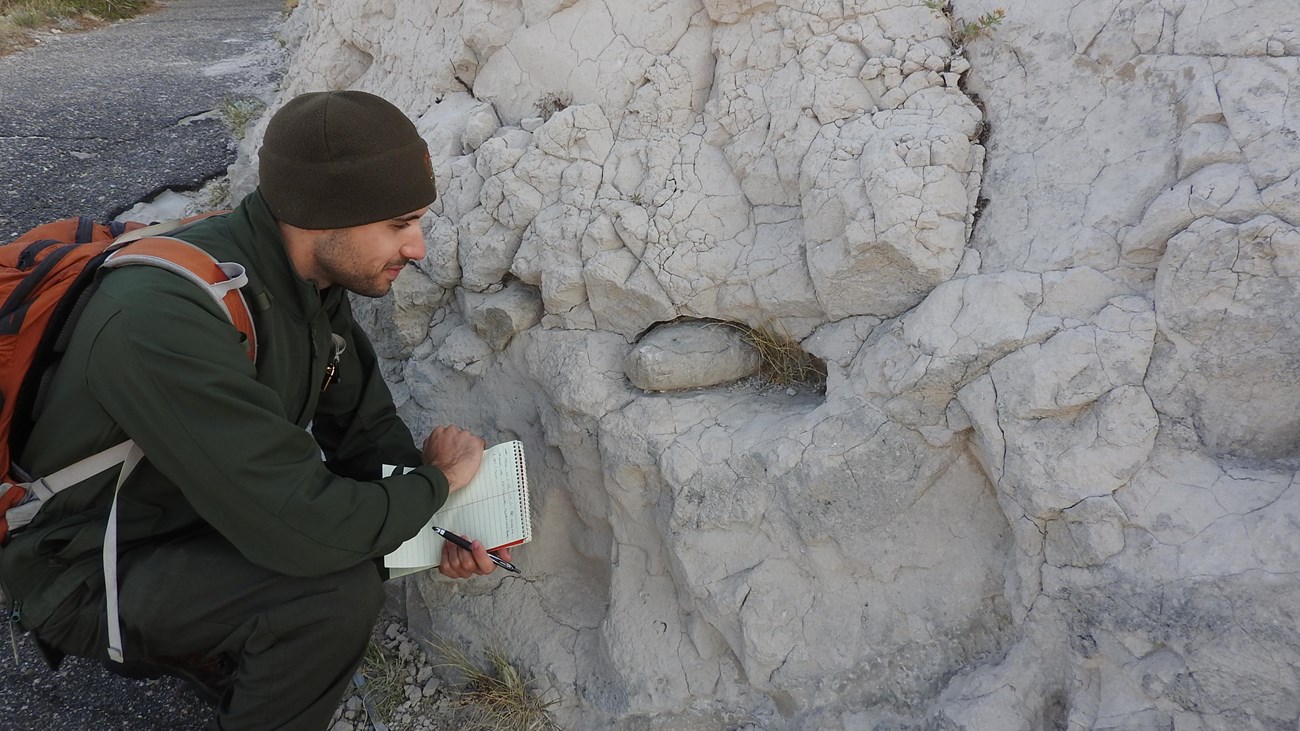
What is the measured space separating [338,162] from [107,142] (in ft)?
12.8

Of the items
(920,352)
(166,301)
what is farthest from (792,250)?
(166,301)

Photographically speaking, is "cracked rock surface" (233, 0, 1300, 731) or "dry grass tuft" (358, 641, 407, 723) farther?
"dry grass tuft" (358, 641, 407, 723)

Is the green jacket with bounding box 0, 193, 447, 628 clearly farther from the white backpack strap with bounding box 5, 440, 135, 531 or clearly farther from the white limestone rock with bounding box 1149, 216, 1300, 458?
the white limestone rock with bounding box 1149, 216, 1300, 458

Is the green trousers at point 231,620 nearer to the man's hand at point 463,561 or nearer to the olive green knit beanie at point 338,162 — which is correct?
the man's hand at point 463,561

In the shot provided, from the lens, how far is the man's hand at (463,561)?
7.41 feet

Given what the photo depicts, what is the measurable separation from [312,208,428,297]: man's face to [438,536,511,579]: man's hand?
Answer: 716mm

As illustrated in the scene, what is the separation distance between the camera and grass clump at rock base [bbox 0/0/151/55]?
720 centimetres

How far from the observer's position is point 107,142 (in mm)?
4914

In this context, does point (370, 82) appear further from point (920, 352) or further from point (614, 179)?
point (920, 352)

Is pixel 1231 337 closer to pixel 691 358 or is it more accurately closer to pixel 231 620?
pixel 691 358

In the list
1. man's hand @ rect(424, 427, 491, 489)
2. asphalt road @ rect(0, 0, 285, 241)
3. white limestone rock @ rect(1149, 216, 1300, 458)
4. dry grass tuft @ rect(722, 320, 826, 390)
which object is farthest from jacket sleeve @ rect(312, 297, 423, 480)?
asphalt road @ rect(0, 0, 285, 241)

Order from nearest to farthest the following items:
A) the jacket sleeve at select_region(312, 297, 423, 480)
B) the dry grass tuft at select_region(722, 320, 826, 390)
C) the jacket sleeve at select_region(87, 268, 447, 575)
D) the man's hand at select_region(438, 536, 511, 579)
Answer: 1. the jacket sleeve at select_region(87, 268, 447, 575)
2. the man's hand at select_region(438, 536, 511, 579)
3. the dry grass tuft at select_region(722, 320, 826, 390)
4. the jacket sleeve at select_region(312, 297, 423, 480)

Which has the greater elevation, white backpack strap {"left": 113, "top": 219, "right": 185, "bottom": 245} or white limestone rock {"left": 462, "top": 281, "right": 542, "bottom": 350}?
white backpack strap {"left": 113, "top": 219, "right": 185, "bottom": 245}

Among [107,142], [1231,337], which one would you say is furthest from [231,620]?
[107,142]
